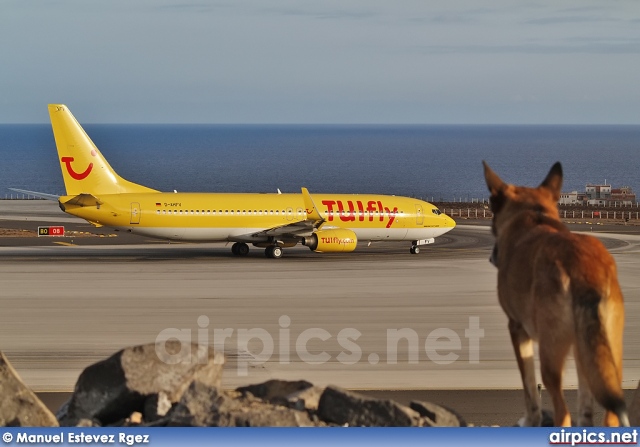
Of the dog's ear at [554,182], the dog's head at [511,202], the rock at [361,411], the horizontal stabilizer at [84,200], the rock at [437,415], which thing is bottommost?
the rock at [437,415]

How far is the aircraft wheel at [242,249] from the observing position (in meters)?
58.6

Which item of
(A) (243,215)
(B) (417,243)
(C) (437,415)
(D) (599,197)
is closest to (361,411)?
(C) (437,415)

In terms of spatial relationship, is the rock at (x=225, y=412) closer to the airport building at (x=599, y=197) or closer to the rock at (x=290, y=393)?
the rock at (x=290, y=393)

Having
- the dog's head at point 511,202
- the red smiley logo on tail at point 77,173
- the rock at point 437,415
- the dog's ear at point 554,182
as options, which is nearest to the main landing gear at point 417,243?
the red smiley logo on tail at point 77,173

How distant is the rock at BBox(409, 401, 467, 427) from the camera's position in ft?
33.3

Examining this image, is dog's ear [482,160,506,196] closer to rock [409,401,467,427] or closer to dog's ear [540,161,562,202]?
dog's ear [540,161,562,202]

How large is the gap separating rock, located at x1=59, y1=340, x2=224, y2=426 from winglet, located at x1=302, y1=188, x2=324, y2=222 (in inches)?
1817

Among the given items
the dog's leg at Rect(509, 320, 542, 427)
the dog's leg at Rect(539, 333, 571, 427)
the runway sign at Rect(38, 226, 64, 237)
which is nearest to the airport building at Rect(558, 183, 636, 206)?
the runway sign at Rect(38, 226, 64, 237)

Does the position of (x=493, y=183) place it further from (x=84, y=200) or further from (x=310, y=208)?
(x=310, y=208)

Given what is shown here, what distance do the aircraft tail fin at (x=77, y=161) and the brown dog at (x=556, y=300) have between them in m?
47.8

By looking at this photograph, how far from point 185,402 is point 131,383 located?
1.11m

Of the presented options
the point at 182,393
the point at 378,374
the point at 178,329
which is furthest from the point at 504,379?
the point at 182,393

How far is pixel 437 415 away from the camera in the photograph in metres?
10.2

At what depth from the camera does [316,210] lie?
188 feet
